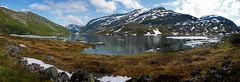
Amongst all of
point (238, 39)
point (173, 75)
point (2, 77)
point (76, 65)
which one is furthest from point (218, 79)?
point (238, 39)

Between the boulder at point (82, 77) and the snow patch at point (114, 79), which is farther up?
the boulder at point (82, 77)

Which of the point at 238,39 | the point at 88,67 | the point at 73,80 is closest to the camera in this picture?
the point at 73,80

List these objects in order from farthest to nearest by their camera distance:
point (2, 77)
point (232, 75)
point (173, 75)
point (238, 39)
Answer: point (238, 39) < point (173, 75) < point (232, 75) < point (2, 77)

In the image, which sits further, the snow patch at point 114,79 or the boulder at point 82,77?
the snow patch at point 114,79

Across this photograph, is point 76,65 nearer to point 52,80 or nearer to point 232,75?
point 52,80

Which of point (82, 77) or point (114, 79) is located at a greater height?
point (82, 77)

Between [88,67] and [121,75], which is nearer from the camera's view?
[121,75]

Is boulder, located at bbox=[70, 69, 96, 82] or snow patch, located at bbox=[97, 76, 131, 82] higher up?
boulder, located at bbox=[70, 69, 96, 82]

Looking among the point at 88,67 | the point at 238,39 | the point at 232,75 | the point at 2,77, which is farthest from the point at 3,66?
the point at 238,39

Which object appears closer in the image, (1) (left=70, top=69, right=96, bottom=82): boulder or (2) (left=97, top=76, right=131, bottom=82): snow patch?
(1) (left=70, top=69, right=96, bottom=82): boulder

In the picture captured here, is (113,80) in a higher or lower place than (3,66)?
lower

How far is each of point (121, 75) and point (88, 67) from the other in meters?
11.8

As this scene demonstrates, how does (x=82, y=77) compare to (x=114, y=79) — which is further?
(x=114, y=79)

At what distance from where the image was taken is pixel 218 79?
45.6 meters
